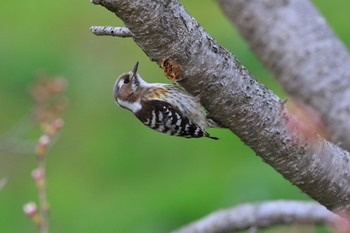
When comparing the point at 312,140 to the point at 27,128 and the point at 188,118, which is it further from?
the point at 27,128

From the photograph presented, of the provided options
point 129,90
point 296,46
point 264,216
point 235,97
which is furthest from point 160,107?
point 235,97

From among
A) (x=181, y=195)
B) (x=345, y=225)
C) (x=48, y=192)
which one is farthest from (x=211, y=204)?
(x=345, y=225)

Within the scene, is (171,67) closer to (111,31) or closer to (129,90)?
(111,31)

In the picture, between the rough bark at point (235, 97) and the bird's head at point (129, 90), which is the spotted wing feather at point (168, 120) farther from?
the rough bark at point (235, 97)

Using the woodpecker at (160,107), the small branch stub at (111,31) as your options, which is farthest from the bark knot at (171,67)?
the woodpecker at (160,107)

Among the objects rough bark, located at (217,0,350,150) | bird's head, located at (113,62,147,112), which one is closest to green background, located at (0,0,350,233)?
rough bark, located at (217,0,350,150)
